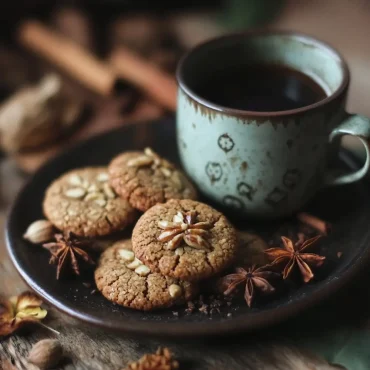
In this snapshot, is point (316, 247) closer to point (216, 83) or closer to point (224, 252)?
point (224, 252)

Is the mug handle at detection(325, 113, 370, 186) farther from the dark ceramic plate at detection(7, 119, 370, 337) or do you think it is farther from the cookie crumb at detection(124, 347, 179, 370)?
the cookie crumb at detection(124, 347, 179, 370)

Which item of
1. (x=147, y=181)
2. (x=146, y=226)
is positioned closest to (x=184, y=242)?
(x=146, y=226)

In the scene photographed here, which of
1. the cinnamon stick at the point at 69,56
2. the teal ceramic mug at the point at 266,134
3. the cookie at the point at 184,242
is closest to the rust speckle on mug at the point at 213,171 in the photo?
the teal ceramic mug at the point at 266,134

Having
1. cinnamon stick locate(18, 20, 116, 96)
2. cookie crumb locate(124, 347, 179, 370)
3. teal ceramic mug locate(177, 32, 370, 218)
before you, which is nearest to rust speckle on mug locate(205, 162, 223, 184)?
teal ceramic mug locate(177, 32, 370, 218)

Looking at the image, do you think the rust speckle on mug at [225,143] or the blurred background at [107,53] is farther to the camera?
the blurred background at [107,53]

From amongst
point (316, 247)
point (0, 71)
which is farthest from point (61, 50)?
point (316, 247)

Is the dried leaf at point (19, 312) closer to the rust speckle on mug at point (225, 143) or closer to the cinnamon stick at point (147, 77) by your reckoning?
the rust speckle on mug at point (225, 143)
